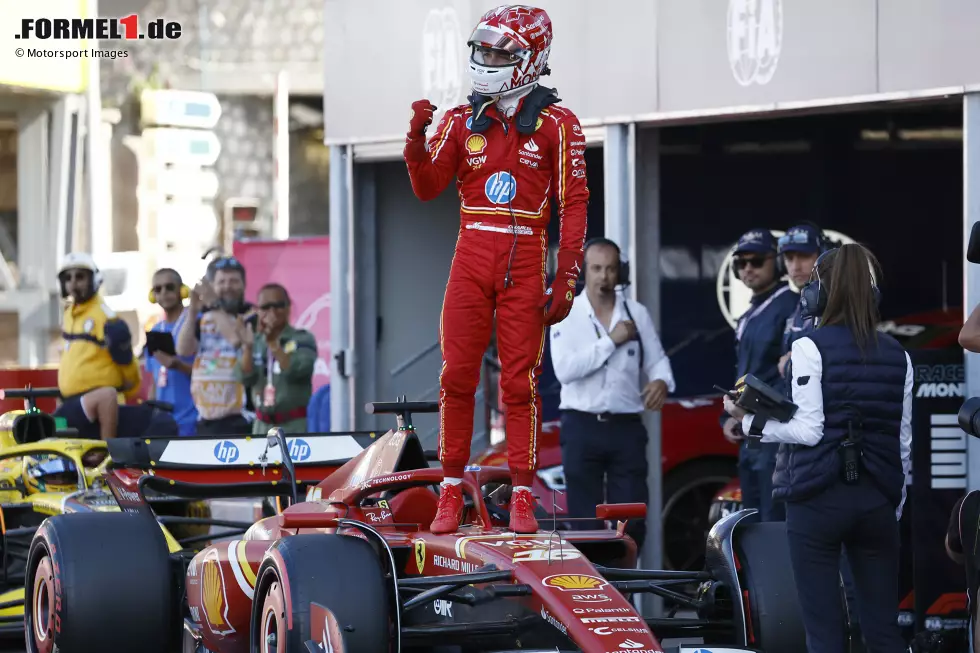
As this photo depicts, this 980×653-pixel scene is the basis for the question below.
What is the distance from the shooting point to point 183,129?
74.6ft

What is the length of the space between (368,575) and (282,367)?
5.59 m

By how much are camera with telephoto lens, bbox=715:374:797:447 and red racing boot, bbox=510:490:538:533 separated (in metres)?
0.84

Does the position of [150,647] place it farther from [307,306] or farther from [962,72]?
[307,306]

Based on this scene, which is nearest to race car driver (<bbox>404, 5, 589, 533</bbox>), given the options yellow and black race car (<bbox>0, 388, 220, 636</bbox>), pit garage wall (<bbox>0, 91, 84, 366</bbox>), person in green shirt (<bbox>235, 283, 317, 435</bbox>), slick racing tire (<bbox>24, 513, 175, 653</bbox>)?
slick racing tire (<bbox>24, 513, 175, 653</bbox>)

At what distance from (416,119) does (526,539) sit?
157cm

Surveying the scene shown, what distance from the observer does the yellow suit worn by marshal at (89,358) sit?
10.9m

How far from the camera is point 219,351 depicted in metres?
11.2

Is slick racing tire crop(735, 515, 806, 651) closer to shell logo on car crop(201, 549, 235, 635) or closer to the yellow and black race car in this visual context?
shell logo on car crop(201, 549, 235, 635)

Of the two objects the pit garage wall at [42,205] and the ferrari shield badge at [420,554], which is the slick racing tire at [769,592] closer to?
the ferrari shield badge at [420,554]

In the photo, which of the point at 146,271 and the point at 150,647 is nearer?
the point at 150,647

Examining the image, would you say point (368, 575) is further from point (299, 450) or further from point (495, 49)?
point (299, 450)

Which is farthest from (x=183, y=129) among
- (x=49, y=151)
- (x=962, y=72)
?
(x=962, y=72)

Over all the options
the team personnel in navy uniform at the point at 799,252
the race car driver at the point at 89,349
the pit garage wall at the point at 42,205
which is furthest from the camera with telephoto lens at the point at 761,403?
the pit garage wall at the point at 42,205

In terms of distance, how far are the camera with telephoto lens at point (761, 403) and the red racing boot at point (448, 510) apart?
110cm
